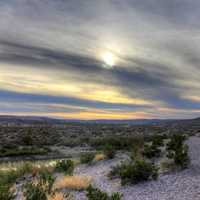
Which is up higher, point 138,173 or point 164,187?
point 138,173

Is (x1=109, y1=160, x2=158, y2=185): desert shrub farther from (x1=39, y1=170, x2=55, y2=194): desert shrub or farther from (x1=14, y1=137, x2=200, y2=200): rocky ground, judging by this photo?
(x1=39, y1=170, x2=55, y2=194): desert shrub

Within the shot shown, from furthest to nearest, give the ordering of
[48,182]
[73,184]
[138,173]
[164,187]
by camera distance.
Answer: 1. [138,173]
2. [73,184]
3. [164,187]
4. [48,182]

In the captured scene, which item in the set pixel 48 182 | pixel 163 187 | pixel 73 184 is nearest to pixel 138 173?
pixel 163 187

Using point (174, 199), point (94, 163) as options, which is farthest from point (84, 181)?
point (94, 163)

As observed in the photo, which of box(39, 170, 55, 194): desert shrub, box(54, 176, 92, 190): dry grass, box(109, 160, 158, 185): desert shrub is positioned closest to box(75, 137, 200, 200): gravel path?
box(109, 160, 158, 185): desert shrub

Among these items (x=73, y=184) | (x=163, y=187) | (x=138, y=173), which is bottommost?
(x=73, y=184)

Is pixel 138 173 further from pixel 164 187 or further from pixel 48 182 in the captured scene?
pixel 48 182

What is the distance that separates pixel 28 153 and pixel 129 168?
69.2 feet

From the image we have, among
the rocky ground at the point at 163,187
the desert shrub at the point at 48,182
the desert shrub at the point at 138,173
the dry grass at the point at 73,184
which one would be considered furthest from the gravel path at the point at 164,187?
the desert shrub at the point at 48,182

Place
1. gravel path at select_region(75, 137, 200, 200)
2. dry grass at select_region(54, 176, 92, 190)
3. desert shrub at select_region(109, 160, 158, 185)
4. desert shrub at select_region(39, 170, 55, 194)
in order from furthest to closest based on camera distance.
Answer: desert shrub at select_region(109, 160, 158, 185)
dry grass at select_region(54, 176, 92, 190)
desert shrub at select_region(39, 170, 55, 194)
gravel path at select_region(75, 137, 200, 200)

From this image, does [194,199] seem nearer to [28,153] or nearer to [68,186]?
[68,186]

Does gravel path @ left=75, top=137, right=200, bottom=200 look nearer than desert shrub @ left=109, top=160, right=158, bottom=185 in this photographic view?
Yes

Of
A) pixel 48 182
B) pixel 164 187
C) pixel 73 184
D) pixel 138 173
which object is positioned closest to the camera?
pixel 48 182

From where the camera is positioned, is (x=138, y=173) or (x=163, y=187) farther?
(x=138, y=173)
